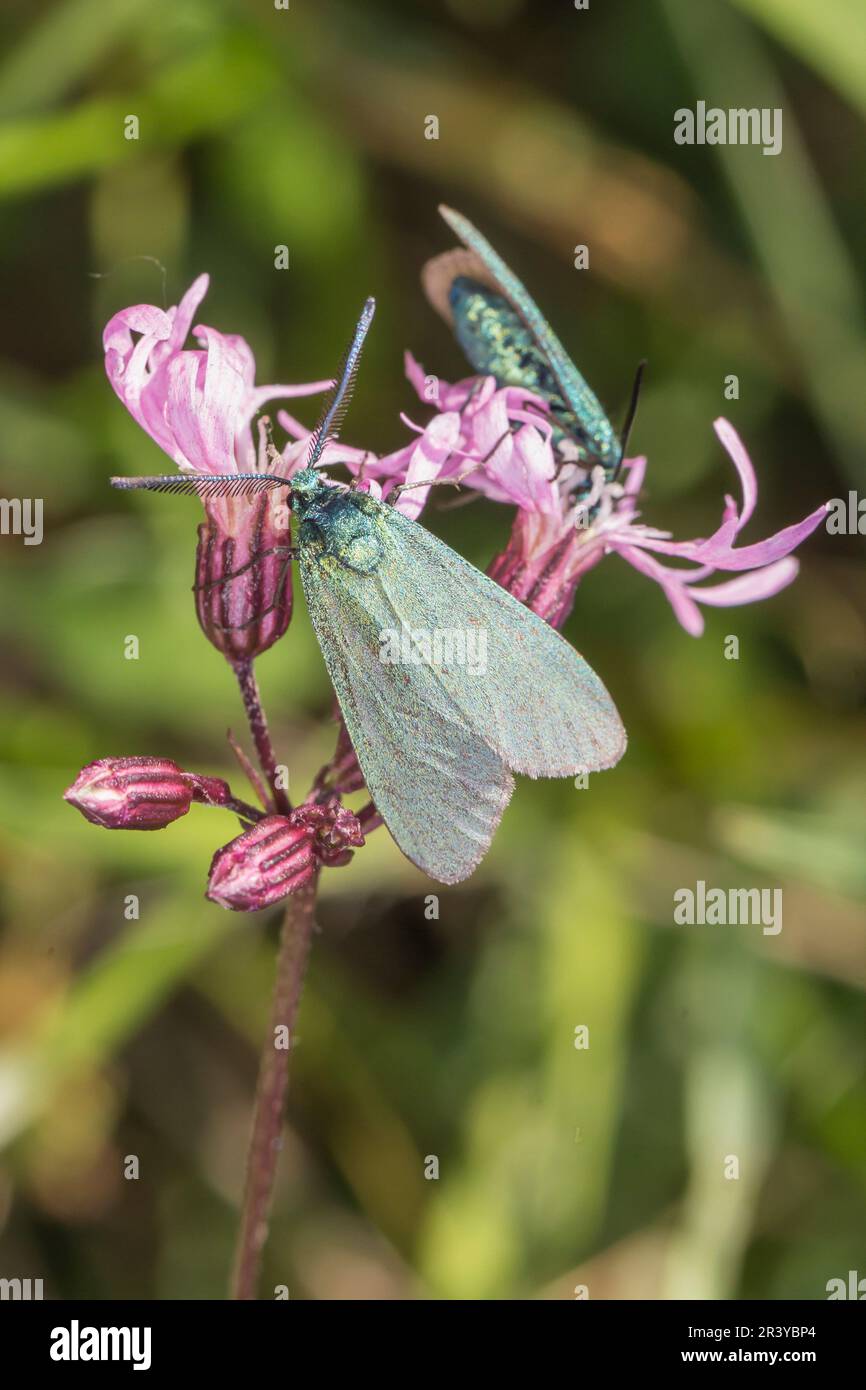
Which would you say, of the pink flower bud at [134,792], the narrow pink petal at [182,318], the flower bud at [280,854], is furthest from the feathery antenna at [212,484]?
the flower bud at [280,854]

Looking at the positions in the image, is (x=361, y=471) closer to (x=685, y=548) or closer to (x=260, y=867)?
(x=685, y=548)

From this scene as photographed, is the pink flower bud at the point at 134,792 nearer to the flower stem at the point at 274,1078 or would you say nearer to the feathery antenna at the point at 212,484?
the flower stem at the point at 274,1078

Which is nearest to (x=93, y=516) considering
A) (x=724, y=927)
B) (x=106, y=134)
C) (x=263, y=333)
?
(x=263, y=333)

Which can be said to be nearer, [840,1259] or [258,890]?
[258,890]

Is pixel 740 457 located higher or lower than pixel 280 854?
higher

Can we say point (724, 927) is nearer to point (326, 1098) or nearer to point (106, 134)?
point (326, 1098)

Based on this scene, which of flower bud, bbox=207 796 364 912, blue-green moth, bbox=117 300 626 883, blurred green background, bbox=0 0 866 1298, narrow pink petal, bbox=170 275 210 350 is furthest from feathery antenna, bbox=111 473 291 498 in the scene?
blurred green background, bbox=0 0 866 1298

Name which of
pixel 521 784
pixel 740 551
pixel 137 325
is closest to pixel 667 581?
pixel 740 551
